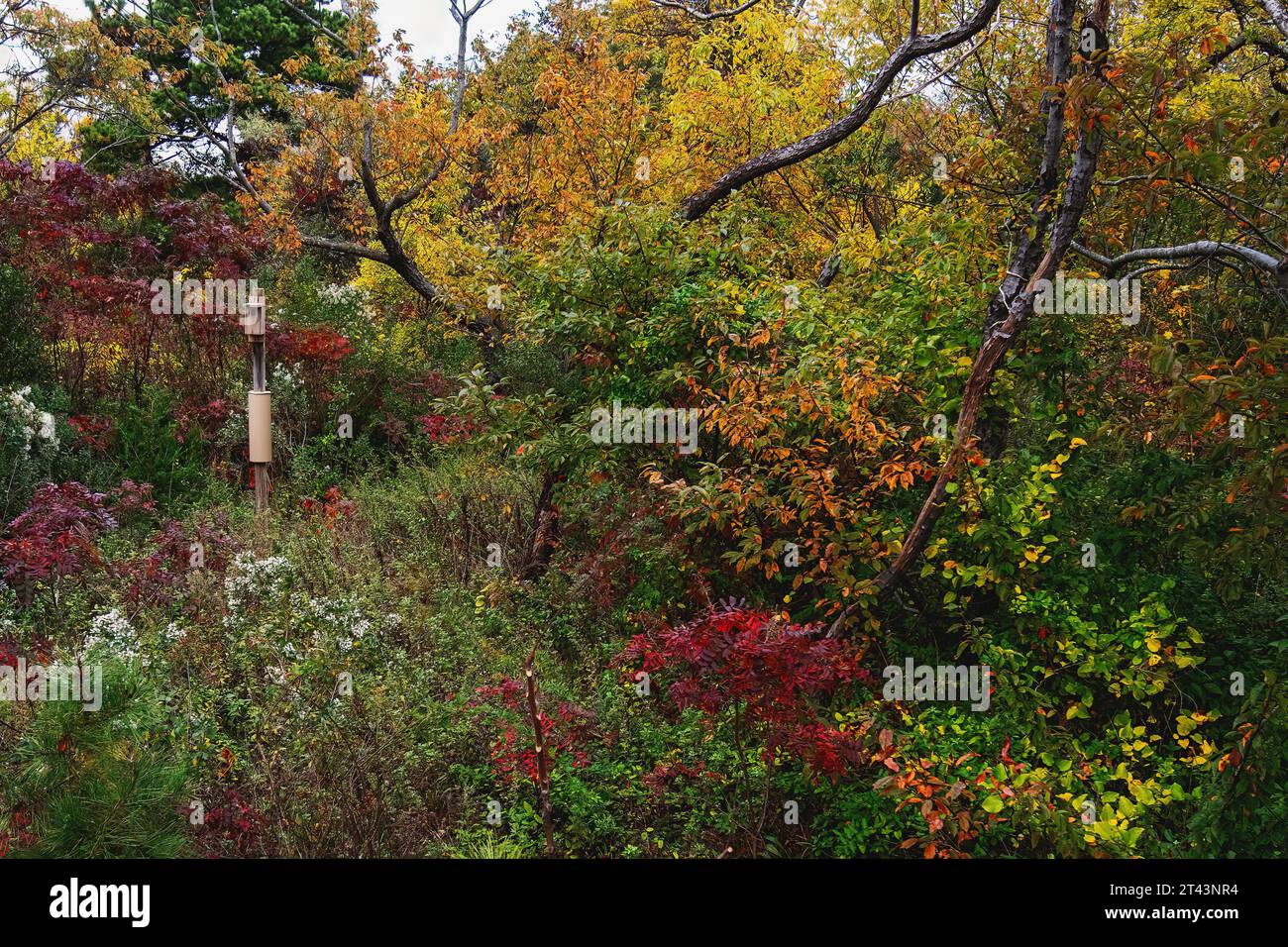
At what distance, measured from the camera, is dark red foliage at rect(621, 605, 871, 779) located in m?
3.93

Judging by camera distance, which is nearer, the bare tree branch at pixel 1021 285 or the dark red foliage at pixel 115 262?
the bare tree branch at pixel 1021 285

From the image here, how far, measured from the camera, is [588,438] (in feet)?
18.5

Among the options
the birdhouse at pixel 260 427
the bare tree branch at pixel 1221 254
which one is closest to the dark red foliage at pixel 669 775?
the bare tree branch at pixel 1221 254

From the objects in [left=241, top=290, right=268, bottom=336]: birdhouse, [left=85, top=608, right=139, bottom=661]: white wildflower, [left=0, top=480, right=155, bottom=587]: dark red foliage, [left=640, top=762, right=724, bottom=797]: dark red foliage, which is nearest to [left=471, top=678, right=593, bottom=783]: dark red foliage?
[left=640, top=762, right=724, bottom=797]: dark red foliage

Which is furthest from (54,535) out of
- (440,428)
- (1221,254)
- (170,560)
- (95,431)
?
(1221,254)

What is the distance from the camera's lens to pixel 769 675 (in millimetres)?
3982

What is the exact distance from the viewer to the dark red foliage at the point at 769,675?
155 inches

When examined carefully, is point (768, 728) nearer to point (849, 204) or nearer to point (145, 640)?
point (145, 640)

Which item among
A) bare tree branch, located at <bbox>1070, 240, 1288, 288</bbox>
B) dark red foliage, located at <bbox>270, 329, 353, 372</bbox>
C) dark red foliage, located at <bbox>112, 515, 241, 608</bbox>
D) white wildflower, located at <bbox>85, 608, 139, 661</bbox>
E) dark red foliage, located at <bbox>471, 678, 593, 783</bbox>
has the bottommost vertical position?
dark red foliage, located at <bbox>471, 678, 593, 783</bbox>

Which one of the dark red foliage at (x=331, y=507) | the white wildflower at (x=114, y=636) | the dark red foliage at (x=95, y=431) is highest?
the dark red foliage at (x=95, y=431)

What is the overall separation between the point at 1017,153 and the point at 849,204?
5046 mm

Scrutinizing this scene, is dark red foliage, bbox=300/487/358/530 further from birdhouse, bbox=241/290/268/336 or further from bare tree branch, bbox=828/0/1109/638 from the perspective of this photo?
bare tree branch, bbox=828/0/1109/638

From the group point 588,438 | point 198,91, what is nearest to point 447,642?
point 588,438

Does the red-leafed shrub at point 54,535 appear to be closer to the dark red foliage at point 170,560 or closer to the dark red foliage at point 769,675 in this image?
the dark red foliage at point 170,560
